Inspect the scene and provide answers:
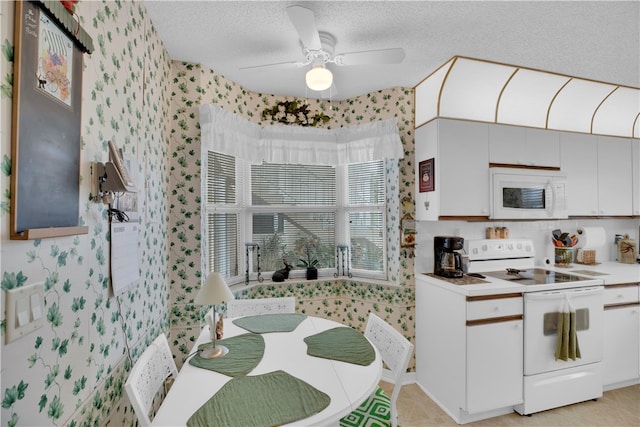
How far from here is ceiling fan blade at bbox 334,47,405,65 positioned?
1.75 metres

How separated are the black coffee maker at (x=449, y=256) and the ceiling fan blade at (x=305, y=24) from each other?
188 centimetres

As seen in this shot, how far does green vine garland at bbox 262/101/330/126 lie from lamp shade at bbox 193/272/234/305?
184cm

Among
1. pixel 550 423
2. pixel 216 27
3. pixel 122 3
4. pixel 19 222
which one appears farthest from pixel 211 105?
pixel 550 423

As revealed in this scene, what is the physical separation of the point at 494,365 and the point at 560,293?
76cm

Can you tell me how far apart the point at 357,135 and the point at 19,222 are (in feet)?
8.16

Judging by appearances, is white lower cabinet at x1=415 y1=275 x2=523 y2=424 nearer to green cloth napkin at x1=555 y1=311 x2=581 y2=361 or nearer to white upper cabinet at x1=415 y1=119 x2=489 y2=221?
green cloth napkin at x1=555 y1=311 x2=581 y2=361

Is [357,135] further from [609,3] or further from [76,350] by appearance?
[76,350]

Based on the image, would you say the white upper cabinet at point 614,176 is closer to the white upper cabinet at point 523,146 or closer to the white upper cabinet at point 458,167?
the white upper cabinet at point 523,146

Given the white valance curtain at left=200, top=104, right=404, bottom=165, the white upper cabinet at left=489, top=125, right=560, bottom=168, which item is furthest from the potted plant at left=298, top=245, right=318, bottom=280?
the white upper cabinet at left=489, top=125, right=560, bottom=168

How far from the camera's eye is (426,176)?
8.46 feet

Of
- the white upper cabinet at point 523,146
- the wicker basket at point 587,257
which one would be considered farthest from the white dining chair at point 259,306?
the wicker basket at point 587,257

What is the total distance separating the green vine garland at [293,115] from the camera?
2846 millimetres

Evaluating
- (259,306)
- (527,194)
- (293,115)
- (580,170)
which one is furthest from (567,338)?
(293,115)

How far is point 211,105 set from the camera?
2.27 m
